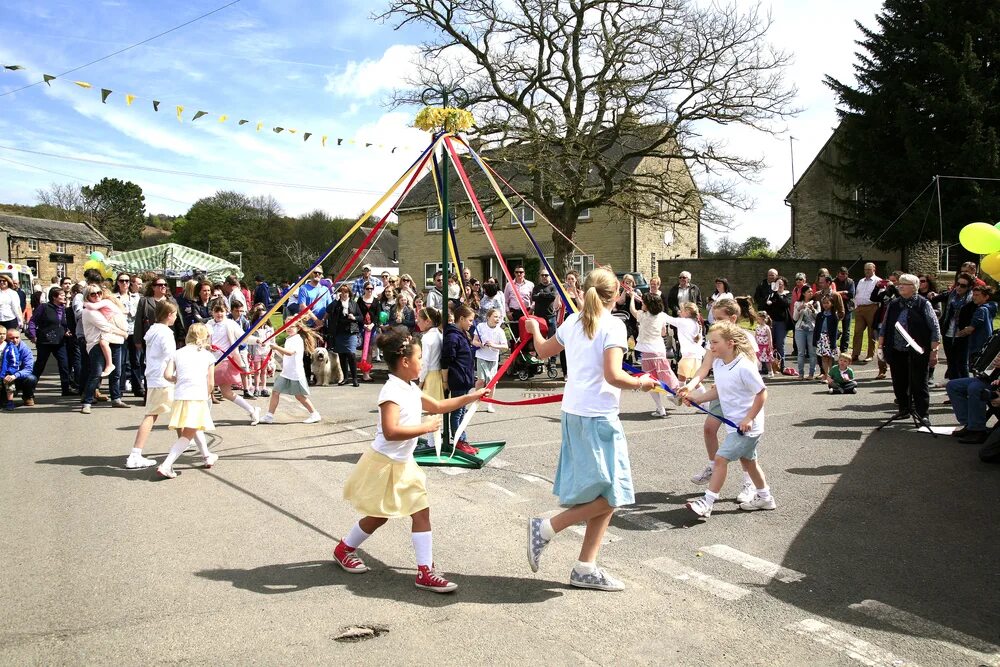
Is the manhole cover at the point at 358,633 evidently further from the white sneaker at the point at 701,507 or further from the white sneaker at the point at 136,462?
the white sneaker at the point at 136,462

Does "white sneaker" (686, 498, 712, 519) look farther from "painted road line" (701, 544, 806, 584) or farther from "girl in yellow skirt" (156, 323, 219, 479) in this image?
"girl in yellow skirt" (156, 323, 219, 479)

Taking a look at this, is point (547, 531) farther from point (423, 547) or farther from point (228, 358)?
point (228, 358)

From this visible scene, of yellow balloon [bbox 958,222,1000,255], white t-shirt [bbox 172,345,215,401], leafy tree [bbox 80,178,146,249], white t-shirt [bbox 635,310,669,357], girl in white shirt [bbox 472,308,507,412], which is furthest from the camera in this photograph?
leafy tree [bbox 80,178,146,249]

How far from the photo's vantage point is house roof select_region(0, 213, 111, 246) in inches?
2788

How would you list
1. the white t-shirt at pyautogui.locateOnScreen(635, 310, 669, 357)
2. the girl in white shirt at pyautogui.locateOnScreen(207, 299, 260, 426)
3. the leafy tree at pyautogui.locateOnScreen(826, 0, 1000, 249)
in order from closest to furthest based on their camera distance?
the girl in white shirt at pyautogui.locateOnScreen(207, 299, 260, 426)
the white t-shirt at pyautogui.locateOnScreen(635, 310, 669, 357)
the leafy tree at pyautogui.locateOnScreen(826, 0, 1000, 249)

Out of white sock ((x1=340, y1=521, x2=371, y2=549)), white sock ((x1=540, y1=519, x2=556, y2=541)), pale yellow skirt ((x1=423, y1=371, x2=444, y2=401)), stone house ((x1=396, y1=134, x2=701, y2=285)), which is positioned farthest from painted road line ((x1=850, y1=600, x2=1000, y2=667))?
stone house ((x1=396, y1=134, x2=701, y2=285))

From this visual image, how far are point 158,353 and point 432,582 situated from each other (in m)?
5.08

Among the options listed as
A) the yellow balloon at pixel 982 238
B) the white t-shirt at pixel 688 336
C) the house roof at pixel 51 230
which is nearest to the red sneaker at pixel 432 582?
the yellow balloon at pixel 982 238

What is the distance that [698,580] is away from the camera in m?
4.41

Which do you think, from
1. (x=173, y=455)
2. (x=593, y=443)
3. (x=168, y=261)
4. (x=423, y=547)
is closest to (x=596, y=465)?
(x=593, y=443)

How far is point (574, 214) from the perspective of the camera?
1029 inches

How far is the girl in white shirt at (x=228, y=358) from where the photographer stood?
9.36 metres

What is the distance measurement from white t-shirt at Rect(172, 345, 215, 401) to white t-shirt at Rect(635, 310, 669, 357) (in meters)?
5.85

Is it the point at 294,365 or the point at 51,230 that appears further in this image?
the point at 51,230
